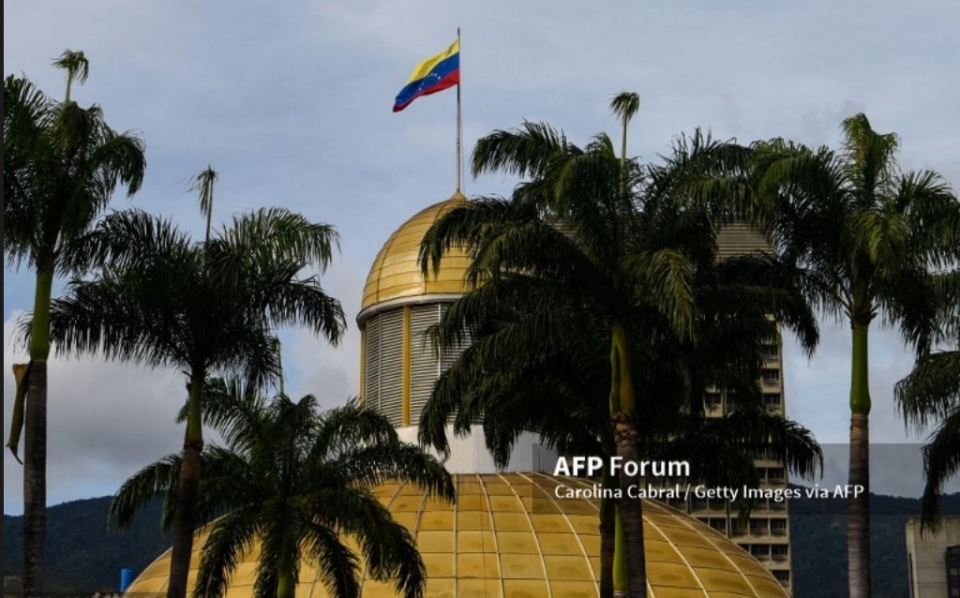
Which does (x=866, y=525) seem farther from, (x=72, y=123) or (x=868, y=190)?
(x=72, y=123)

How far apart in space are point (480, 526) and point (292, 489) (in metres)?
12.7

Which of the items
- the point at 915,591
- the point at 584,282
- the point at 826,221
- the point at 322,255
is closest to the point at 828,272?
the point at 826,221

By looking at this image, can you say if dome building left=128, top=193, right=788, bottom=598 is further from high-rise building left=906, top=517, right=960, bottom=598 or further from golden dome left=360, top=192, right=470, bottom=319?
high-rise building left=906, top=517, right=960, bottom=598

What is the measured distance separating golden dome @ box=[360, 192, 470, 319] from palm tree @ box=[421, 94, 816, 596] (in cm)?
2478

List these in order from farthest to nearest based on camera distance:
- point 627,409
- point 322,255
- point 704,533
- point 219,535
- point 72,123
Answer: point 704,533, point 219,535, point 322,255, point 627,409, point 72,123

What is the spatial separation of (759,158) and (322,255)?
8.71m

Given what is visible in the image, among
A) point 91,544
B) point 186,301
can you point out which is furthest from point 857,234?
Result: point 91,544

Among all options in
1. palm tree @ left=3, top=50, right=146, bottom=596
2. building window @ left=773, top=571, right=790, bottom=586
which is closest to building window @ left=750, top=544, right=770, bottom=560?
building window @ left=773, top=571, right=790, bottom=586

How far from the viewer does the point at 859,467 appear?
108ft

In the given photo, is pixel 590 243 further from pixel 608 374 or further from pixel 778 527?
pixel 778 527

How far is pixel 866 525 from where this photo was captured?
3306 centimetres

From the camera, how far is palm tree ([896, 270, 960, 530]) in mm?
35281

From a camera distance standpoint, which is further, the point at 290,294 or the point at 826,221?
the point at 290,294

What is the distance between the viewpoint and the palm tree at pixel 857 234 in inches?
1299
